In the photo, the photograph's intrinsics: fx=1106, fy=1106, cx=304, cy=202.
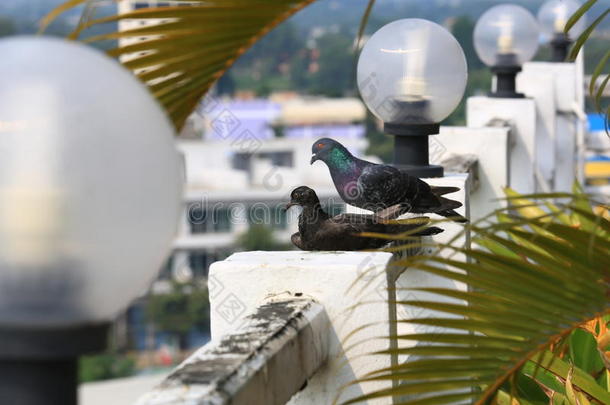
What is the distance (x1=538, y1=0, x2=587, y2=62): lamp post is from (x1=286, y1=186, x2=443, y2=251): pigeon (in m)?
6.98

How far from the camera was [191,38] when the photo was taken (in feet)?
7.61

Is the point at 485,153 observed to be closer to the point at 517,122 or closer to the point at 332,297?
the point at 517,122

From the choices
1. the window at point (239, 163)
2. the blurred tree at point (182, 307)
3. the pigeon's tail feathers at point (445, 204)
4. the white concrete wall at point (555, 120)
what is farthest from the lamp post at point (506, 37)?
the window at point (239, 163)

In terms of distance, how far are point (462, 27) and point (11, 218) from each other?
263ft

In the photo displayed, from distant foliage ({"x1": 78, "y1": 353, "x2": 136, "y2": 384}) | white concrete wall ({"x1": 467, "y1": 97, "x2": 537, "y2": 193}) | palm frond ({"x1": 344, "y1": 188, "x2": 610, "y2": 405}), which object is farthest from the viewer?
distant foliage ({"x1": 78, "y1": 353, "x2": 136, "y2": 384})

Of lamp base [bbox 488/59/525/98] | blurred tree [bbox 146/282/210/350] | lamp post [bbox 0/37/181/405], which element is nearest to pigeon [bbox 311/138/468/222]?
lamp post [bbox 0/37/181/405]

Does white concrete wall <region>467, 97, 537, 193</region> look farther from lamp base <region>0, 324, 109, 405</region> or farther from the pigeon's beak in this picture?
lamp base <region>0, 324, 109, 405</region>

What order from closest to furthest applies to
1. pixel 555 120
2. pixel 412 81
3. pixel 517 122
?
1. pixel 412 81
2. pixel 517 122
3. pixel 555 120

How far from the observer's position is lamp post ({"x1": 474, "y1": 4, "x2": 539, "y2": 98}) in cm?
720

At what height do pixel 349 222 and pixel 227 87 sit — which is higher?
pixel 349 222

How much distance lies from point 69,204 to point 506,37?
253 inches

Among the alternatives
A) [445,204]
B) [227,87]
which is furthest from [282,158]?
[445,204]

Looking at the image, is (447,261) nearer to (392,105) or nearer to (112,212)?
(112,212)

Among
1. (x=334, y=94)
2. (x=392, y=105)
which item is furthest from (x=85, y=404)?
(x=334, y=94)
